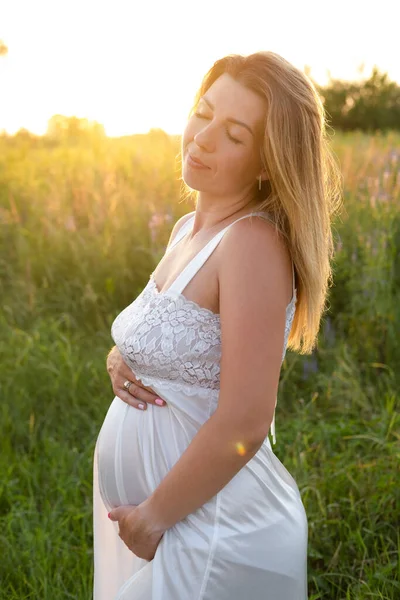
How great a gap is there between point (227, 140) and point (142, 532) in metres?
0.93

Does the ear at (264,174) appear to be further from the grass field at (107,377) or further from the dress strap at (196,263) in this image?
the grass field at (107,377)

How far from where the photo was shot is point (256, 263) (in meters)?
1.59

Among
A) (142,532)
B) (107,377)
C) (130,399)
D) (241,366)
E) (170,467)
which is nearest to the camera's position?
(241,366)

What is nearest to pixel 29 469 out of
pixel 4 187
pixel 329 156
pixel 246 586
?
pixel 246 586

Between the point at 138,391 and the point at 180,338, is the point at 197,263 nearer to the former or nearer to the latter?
the point at 180,338

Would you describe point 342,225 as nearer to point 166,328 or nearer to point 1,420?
point 1,420

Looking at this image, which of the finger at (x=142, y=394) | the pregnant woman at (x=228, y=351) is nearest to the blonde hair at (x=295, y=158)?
the pregnant woman at (x=228, y=351)

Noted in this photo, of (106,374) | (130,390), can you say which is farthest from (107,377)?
(130,390)

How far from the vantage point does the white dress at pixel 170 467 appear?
1.67 m

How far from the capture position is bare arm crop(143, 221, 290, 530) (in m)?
1.56

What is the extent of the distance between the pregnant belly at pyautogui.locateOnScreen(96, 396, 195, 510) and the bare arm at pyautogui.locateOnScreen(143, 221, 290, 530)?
0.57ft

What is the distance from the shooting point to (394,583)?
2.54 m

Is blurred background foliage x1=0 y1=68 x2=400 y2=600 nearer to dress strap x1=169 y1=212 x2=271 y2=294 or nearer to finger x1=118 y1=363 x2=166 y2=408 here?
finger x1=118 y1=363 x2=166 y2=408

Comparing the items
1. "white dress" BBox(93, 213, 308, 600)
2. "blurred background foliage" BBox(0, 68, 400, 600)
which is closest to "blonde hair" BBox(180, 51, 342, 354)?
"white dress" BBox(93, 213, 308, 600)
